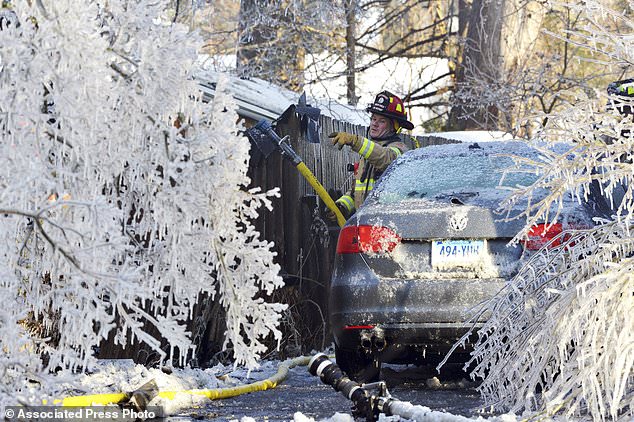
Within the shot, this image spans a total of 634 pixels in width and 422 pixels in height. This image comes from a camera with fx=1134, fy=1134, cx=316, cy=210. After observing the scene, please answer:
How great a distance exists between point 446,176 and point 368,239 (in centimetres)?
81

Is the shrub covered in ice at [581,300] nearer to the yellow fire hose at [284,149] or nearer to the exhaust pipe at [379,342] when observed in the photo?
the exhaust pipe at [379,342]

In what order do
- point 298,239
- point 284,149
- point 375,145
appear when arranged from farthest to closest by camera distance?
point 298,239, point 284,149, point 375,145

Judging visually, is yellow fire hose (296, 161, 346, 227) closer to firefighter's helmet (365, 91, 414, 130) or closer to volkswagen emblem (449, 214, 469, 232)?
firefighter's helmet (365, 91, 414, 130)

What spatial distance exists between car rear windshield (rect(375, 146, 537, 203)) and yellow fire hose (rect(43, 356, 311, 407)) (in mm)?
1524

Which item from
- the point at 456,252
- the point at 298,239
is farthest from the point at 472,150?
the point at 298,239

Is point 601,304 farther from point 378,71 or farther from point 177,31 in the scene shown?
point 378,71

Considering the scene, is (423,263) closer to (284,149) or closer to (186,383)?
(186,383)

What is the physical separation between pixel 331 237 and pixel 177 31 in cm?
676

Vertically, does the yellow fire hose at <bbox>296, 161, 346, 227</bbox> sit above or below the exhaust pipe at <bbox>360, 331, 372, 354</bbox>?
above

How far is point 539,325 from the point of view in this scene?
5277 mm

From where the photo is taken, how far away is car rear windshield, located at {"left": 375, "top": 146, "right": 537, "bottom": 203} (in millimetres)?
7617

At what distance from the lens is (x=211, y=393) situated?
279 inches

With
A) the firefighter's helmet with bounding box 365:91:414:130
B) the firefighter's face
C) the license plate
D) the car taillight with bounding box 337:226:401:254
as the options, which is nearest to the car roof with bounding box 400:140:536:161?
the car taillight with bounding box 337:226:401:254

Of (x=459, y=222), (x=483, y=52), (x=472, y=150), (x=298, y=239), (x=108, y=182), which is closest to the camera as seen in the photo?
(x=108, y=182)
